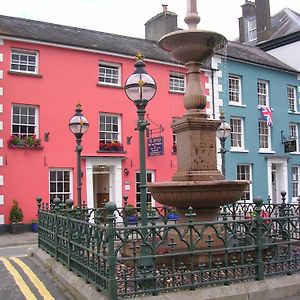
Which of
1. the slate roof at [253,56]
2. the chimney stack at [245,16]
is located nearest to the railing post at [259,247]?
the slate roof at [253,56]

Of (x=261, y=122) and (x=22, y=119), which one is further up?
(x=261, y=122)

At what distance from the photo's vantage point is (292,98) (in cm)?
2895

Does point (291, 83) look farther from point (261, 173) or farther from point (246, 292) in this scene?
point (246, 292)

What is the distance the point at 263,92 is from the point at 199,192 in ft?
71.4

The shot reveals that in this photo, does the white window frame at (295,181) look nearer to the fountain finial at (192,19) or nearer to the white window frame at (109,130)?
the white window frame at (109,130)

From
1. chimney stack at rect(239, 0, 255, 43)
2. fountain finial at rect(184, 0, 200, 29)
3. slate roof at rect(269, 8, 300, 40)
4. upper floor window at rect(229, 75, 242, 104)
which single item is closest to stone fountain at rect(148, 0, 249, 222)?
fountain finial at rect(184, 0, 200, 29)

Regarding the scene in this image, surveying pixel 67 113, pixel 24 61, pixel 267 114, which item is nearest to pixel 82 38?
pixel 24 61

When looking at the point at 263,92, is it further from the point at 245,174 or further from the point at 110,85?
the point at 110,85

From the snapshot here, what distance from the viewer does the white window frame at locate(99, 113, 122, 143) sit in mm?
20938

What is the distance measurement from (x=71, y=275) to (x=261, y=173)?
20.9m

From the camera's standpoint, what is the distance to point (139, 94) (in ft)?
21.0

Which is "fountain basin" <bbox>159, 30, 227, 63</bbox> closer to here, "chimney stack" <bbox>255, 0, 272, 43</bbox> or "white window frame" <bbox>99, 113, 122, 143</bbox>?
"white window frame" <bbox>99, 113, 122, 143</bbox>

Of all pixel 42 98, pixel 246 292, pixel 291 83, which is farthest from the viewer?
pixel 291 83

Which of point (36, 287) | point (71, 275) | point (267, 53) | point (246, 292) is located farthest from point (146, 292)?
point (267, 53)
